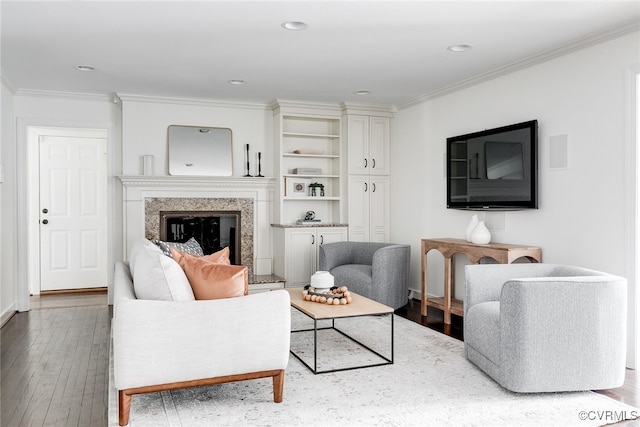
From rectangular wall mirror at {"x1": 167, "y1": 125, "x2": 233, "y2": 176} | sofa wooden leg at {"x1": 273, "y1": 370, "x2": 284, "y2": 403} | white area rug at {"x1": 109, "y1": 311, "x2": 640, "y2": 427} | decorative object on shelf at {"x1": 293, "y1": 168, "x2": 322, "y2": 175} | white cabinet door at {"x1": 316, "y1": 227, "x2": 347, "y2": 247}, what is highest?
rectangular wall mirror at {"x1": 167, "y1": 125, "x2": 233, "y2": 176}

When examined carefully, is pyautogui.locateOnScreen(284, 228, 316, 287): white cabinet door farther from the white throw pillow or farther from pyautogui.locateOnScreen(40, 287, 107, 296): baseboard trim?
the white throw pillow

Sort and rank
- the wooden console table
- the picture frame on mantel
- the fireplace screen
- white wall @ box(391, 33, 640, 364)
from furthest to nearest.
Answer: the picture frame on mantel
the fireplace screen
the wooden console table
white wall @ box(391, 33, 640, 364)

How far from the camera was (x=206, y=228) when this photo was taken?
6086 millimetres

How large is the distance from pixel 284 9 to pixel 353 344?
2.46 meters

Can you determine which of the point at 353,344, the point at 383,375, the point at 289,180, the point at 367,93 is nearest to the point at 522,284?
the point at 383,375

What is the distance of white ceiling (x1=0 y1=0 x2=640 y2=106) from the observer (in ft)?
10.5

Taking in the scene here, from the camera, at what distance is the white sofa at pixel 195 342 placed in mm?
2502

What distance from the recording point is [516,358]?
113 inches

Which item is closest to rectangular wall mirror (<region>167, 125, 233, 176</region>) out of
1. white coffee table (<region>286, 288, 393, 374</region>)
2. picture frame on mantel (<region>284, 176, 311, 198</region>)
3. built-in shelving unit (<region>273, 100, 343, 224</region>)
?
built-in shelving unit (<region>273, 100, 343, 224</region>)

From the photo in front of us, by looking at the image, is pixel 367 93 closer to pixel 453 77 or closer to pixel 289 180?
pixel 453 77

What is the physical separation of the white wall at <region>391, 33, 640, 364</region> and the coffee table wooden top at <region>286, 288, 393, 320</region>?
5.37 ft

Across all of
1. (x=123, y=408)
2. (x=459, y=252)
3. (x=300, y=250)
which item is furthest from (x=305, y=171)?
(x=123, y=408)

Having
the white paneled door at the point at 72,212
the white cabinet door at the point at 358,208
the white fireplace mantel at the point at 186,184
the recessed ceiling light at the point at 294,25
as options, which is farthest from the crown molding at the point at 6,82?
the white cabinet door at the point at 358,208

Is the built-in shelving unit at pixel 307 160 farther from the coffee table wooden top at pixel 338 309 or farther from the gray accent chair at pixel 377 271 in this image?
the coffee table wooden top at pixel 338 309
